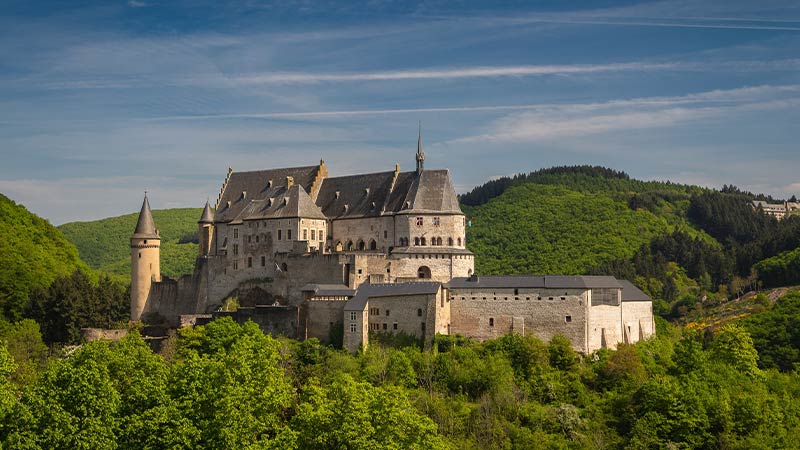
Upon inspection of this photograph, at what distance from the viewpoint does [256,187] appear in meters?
75.9

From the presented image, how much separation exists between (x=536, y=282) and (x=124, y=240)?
365ft

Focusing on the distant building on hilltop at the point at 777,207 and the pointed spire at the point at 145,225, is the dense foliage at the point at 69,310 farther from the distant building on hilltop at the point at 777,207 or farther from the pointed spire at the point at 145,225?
the distant building on hilltop at the point at 777,207

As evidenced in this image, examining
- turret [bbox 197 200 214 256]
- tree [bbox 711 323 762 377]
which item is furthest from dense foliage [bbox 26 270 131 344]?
tree [bbox 711 323 762 377]

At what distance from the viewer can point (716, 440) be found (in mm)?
51594

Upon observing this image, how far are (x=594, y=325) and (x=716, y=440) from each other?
10476mm

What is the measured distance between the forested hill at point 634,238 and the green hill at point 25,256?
42436 millimetres

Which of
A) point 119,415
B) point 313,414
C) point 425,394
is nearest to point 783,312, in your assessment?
point 425,394

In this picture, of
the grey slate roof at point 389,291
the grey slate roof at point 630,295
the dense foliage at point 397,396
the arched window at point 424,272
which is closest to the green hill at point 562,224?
the grey slate roof at point 630,295

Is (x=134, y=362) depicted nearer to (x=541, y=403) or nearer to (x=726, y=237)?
(x=541, y=403)

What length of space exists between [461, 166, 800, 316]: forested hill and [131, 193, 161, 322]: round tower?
4073cm

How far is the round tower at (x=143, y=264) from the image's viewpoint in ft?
237

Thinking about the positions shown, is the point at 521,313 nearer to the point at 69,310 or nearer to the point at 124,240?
the point at 69,310

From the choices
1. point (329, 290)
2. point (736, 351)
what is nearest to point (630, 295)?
point (736, 351)

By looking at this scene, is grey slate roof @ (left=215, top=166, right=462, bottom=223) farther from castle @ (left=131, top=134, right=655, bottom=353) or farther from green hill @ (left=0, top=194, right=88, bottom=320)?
green hill @ (left=0, top=194, right=88, bottom=320)
